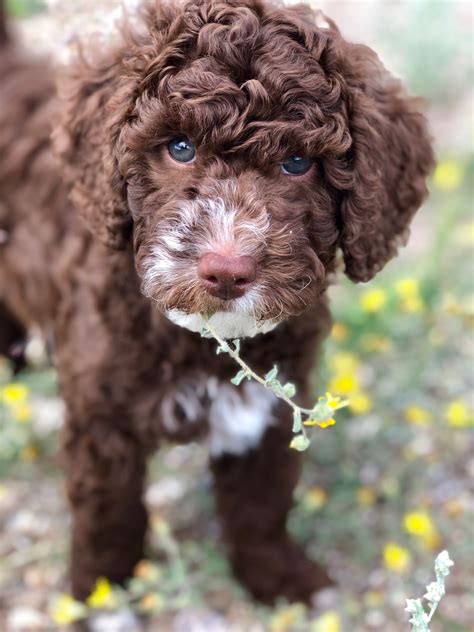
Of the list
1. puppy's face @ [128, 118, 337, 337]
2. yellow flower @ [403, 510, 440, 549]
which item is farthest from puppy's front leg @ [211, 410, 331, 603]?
puppy's face @ [128, 118, 337, 337]

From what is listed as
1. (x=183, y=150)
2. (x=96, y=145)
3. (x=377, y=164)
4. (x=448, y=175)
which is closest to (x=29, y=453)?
(x=96, y=145)

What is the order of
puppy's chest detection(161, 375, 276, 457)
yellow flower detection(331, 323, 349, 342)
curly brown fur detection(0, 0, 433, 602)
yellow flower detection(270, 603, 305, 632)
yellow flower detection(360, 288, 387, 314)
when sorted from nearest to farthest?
curly brown fur detection(0, 0, 433, 602) < puppy's chest detection(161, 375, 276, 457) < yellow flower detection(270, 603, 305, 632) < yellow flower detection(360, 288, 387, 314) < yellow flower detection(331, 323, 349, 342)

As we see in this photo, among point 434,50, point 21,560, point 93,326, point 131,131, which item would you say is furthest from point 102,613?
point 434,50

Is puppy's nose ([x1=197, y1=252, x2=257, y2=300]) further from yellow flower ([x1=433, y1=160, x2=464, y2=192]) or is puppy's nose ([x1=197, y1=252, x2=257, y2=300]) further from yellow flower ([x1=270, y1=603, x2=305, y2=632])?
yellow flower ([x1=433, y1=160, x2=464, y2=192])

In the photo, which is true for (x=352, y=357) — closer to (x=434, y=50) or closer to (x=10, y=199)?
(x=10, y=199)

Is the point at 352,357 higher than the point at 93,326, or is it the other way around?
the point at 352,357

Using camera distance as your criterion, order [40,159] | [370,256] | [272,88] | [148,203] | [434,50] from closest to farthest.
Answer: [272,88] → [148,203] → [370,256] → [40,159] → [434,50]

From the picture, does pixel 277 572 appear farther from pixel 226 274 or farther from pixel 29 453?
pixel 226 274
